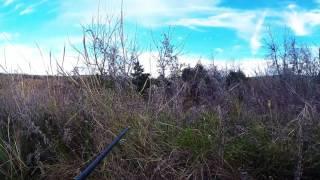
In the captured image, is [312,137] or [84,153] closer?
[312,137]

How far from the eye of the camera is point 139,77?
564 cm

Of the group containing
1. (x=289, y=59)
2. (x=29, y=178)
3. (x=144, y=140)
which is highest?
(x=289, y=59)

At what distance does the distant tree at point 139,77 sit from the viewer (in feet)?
18.0

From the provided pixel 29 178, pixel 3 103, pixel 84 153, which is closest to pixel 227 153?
pixel 84 153

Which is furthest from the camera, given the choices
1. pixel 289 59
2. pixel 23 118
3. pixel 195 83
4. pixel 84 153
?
pixel 289 59

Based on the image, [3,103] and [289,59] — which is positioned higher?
[289,59]

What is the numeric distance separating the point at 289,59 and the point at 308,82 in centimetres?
146

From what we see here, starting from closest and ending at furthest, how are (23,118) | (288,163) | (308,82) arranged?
(288,163) → (23,118) → (308,82)

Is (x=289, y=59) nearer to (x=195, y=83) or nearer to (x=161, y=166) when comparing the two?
(x=195, y=83)

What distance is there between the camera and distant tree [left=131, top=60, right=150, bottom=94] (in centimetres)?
548

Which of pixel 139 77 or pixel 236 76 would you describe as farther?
pixel 236 76

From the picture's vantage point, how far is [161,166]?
3.83m

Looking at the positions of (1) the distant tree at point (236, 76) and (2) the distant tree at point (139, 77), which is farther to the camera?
(1) the distant tree at point (236, 76)

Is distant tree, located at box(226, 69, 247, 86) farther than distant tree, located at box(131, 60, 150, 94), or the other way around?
distant tree, located at box(226, 69, 247, 86)
